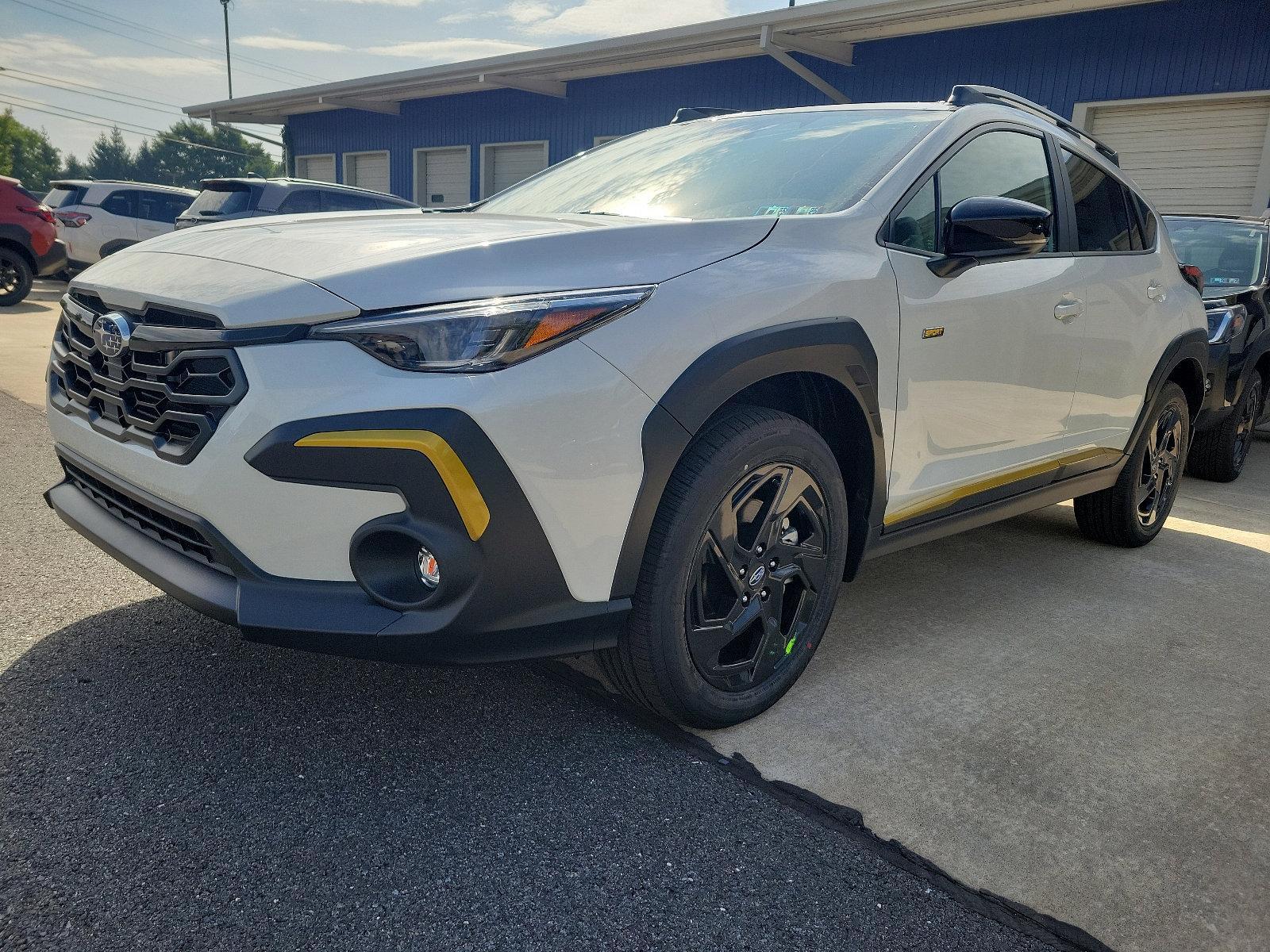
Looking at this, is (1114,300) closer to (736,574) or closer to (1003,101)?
(1003,101)

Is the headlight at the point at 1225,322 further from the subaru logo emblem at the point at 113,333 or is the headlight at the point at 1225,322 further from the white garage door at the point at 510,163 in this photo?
the white garage door at the point at 510,163

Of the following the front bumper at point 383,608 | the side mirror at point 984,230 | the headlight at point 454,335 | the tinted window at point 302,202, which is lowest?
the front bumper at point 383,608

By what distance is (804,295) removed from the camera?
246 centimetres

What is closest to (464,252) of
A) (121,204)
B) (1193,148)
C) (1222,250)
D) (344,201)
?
(1222,250)

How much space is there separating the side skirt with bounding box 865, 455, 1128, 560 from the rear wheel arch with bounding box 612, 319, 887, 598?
12 centimetres

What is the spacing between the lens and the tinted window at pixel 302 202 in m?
9.95

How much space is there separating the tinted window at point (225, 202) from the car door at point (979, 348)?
8.55 metres

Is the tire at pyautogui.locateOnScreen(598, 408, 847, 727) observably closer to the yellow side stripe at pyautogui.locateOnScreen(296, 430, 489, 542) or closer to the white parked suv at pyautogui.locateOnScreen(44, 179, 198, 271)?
the yellow side stripe at pyautogui.locateOnScreen(296, 430, 489, 542)

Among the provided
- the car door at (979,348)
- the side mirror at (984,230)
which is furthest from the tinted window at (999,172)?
the side mirror at (984,230)

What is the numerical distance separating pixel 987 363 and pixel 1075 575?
1513 mm

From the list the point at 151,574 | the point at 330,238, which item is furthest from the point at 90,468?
the point at 330,238

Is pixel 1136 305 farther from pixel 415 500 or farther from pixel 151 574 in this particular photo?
pixel 151 574

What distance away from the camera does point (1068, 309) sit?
3.42 m

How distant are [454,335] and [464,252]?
0.81 feet
